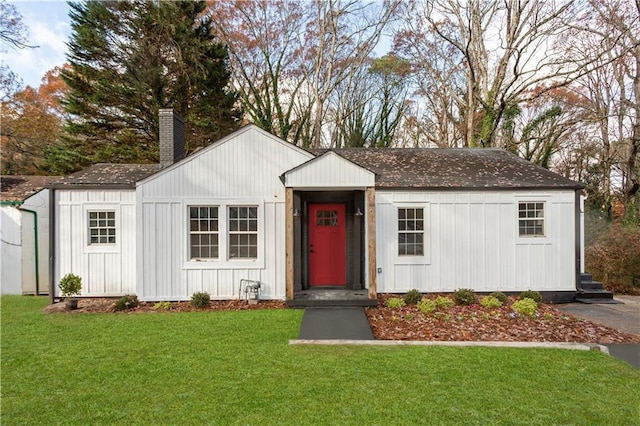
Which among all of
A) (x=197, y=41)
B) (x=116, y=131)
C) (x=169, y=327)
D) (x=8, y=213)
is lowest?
(x=169, y=327)

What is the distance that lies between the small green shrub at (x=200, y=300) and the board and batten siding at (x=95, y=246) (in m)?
2.27

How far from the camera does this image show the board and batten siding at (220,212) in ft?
30.0

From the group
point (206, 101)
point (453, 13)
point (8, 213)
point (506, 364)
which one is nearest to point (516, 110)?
point (453, 13)

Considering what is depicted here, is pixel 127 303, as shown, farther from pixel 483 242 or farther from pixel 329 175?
pixel 483 242

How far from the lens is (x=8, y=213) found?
36.0 ft

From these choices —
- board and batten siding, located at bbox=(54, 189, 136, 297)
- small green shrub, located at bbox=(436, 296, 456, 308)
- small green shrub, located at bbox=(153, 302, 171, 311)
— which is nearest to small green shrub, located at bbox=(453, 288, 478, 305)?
small green shrub, located at bbox=(436, 296, 456, 308)

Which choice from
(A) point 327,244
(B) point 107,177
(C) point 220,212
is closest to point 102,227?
(B) point 107,177

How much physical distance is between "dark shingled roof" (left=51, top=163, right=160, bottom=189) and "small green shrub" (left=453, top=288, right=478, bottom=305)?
30.9 feet

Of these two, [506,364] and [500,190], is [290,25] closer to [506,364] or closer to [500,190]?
[500,190]

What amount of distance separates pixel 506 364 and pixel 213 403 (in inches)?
164

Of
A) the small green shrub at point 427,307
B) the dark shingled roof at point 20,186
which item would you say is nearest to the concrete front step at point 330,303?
the small green shrub at point 427,307

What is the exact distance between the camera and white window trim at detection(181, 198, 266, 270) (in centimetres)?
921

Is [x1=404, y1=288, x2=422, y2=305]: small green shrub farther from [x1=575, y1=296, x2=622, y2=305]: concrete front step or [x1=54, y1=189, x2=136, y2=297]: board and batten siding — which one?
[x1=54, y1=189, x2=136, y2=297]: board and batten siding

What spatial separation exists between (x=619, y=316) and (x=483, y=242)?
132 inches
